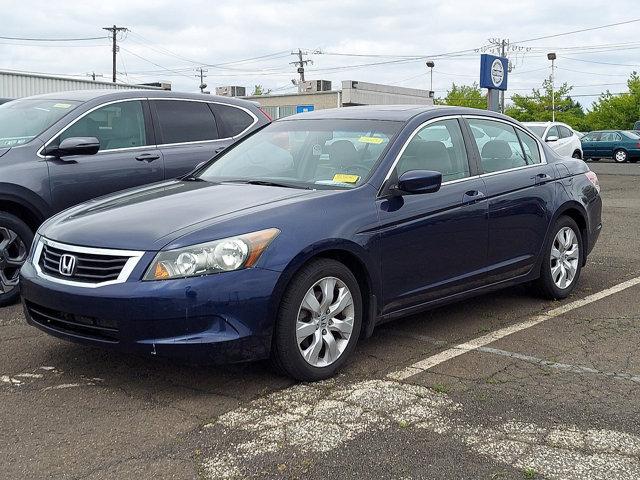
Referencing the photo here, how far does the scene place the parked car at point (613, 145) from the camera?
117 feet

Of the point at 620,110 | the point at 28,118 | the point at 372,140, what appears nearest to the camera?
the point at 372,140

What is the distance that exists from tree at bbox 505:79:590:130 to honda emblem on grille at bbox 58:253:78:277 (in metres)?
71.3

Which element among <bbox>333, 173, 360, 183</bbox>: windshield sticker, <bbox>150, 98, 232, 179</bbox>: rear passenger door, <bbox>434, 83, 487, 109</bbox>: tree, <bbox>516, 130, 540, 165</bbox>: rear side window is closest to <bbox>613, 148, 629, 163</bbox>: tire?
<bbox>150, 98, 232, 179</bbox>: rear passenger door

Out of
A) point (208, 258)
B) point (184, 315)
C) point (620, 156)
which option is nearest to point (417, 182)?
point (208, 258)

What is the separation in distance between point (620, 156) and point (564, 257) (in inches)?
1251

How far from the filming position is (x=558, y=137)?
22.5 m

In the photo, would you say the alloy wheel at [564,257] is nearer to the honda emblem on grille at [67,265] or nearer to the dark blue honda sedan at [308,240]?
the dark blue honda sedan at [308,240]

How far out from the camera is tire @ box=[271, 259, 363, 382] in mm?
4375

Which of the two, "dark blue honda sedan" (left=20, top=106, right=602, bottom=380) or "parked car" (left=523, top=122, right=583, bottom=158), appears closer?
"dark blue honda sedan" (left=20, top=106, right=602, bottom=380)

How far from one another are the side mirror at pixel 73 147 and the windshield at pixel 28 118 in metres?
0.26

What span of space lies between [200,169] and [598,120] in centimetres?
6926

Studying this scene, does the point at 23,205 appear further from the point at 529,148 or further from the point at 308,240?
the point at 529,148

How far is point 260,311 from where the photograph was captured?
425cm

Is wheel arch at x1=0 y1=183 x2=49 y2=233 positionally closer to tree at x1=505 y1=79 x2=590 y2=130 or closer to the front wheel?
the front wheel
